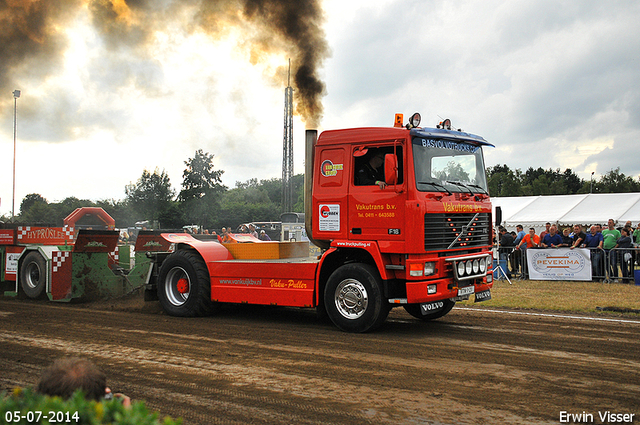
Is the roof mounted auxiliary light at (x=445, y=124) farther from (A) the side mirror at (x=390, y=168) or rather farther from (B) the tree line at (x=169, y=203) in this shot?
(B) the tree line at (x=169, y=203)

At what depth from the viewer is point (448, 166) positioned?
7828mm

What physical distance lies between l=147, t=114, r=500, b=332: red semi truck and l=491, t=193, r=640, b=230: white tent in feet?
56.6

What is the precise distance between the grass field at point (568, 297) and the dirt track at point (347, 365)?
1350 mm

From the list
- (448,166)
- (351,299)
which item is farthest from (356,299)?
(448,166)

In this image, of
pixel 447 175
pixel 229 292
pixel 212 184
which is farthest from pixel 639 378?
pixel 212 184

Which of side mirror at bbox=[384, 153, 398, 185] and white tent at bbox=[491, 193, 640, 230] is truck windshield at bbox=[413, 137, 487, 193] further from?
white tent at bbox=[491, 193, 640, 230]

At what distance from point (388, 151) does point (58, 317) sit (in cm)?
650

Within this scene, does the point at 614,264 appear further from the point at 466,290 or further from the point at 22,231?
the point at 22,231

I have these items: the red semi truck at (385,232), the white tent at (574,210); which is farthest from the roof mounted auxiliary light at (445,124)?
the white tent at (574,210)

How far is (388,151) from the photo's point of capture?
7496 mm

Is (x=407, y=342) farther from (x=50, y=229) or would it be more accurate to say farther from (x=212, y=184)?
(x=212, y=184)

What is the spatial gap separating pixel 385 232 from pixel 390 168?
3.03 ft

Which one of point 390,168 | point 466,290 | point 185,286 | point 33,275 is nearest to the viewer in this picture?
point 390,168

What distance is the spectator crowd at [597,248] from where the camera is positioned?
14914 millimetres
